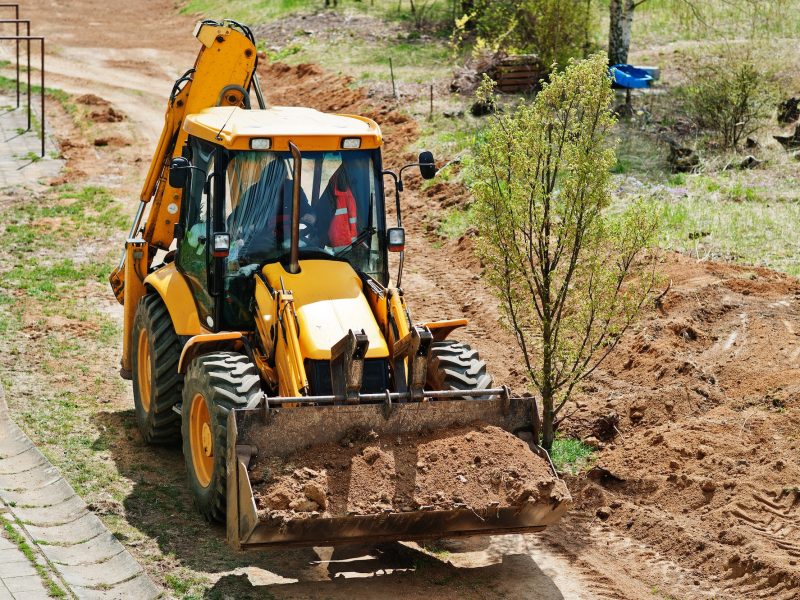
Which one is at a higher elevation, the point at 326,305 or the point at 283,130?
the point at 283,130

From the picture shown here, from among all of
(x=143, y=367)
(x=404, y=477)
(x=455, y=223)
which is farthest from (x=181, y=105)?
(x=455, y=223)

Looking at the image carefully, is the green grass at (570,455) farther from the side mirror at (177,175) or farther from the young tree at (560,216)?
the side mirror at (177,175)

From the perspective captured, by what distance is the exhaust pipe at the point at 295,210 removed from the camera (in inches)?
383

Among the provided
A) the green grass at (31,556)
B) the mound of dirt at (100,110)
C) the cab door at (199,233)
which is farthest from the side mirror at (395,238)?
the mound of dirt at (100,110)

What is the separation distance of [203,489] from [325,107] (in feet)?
64.3

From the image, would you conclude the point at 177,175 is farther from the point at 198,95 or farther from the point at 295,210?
the point at 198,95

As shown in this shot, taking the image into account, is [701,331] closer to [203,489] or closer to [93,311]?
[203,489]

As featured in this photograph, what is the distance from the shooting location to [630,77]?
81.0 feet

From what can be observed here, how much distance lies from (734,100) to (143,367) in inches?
547

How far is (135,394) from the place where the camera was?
11836 millimetres

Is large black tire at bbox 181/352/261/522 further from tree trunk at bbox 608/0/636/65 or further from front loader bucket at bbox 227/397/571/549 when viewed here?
tree trunk at bbox 608/0/636/65

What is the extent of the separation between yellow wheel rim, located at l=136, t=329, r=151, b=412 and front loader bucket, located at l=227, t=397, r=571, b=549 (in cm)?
333

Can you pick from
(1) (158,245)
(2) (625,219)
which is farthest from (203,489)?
(2) (625,219)

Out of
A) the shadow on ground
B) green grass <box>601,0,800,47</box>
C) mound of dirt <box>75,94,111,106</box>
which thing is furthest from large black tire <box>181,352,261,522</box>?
green grass <box>601,0,800,47</box>
